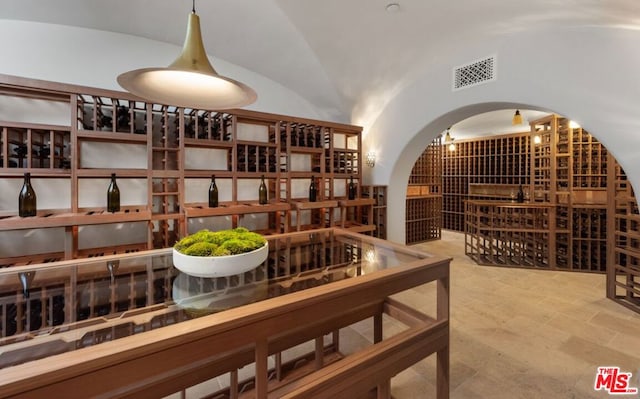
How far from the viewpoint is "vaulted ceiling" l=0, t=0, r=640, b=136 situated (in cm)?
227

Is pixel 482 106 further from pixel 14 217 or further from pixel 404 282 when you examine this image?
pixel 14 217

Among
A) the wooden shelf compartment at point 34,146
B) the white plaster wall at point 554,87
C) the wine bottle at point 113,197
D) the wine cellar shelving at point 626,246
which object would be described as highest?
the white plaster wall at point 554,87

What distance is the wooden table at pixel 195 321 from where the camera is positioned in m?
0.69

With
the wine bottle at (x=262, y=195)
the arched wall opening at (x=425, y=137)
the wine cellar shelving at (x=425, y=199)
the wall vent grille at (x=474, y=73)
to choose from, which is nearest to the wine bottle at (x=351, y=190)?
the arched wall opening at (x=425, y=137)

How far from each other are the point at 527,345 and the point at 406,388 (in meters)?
1.11

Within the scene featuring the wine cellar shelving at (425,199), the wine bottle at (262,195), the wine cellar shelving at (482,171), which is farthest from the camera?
the wine cellar shelving at (482,171)

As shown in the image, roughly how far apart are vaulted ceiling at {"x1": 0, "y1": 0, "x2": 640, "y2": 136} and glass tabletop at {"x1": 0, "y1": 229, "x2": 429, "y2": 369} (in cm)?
217

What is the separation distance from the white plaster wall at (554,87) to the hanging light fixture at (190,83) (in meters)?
2.66

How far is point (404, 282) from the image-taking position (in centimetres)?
129

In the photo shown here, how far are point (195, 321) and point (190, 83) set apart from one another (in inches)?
44.4

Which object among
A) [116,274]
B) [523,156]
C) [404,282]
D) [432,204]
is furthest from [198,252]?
[523,156]

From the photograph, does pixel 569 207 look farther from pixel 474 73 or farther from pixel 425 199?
pixel 474 73

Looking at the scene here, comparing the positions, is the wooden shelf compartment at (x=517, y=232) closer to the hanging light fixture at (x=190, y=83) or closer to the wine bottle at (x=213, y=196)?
the wine bottle at (x=213, y=196)

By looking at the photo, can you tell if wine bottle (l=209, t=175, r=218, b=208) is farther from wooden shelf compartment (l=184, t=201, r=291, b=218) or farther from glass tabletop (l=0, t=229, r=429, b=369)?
glass tabletop (l=0, t=229, r=429, b=369)
